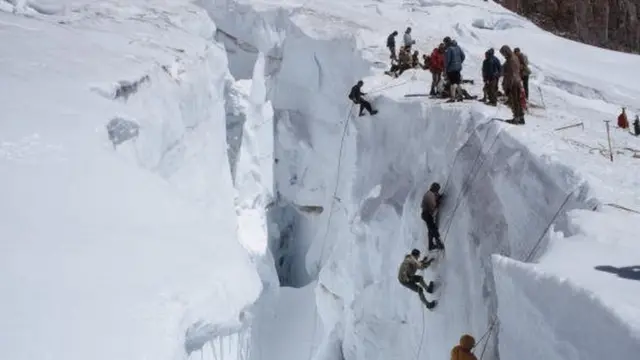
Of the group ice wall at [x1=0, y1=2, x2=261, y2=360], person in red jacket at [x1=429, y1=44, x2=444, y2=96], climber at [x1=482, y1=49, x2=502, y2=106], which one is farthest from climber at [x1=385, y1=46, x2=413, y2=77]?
ice wall at [x1=0, y1=2, x2=261, y2=360]

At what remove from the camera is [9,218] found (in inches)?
250

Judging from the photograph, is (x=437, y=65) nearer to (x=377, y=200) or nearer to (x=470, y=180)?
(x=377, y=200)

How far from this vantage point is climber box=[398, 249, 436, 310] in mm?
9305

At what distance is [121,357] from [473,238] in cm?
522

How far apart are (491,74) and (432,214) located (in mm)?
2307

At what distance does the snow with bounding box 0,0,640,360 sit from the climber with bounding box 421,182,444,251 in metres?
0.18

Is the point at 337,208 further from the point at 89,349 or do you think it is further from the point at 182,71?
the point at 89,349

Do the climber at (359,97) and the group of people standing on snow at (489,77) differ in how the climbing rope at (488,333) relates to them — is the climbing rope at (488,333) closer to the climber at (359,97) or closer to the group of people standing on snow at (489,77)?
the group of people standing on snow at (489,77)

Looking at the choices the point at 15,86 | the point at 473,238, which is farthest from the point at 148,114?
the point at 473,238

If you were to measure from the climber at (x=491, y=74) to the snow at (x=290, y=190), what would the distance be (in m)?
0.37

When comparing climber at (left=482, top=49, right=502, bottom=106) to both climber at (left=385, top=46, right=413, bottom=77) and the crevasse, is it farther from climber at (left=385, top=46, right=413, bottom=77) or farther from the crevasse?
climber at (left=385, top=46, right=413, bottom=77)

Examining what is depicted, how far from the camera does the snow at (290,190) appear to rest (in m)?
5.56

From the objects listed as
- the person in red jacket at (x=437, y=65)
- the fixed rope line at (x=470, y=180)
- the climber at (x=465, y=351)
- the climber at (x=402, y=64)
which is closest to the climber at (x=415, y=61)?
the climber at (x=402, y=64)

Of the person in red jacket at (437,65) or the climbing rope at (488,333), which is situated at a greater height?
the person in red jacket at (437,65)
